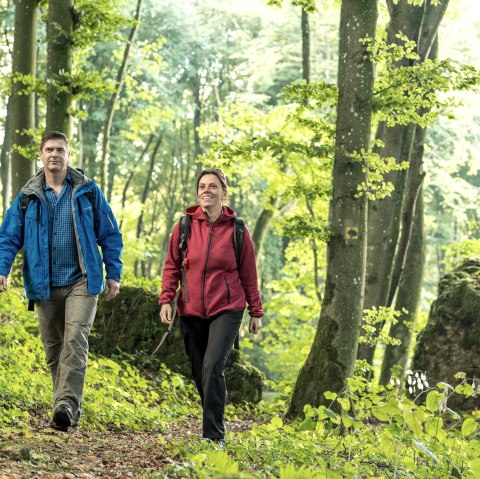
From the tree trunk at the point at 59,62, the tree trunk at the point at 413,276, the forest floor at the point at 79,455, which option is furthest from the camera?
the tree trunk at the point at 413,276

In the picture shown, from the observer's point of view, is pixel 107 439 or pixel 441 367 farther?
pixel 441 367

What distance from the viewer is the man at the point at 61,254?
5953mm

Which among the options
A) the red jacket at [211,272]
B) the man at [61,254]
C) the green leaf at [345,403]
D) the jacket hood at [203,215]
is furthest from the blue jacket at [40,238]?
the green leaf at [345,403]

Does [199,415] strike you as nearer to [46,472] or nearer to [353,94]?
[353,94]

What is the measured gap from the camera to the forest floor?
4551mm

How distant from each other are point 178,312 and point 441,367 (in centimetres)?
640

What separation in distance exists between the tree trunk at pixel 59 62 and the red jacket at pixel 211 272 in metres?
5.91

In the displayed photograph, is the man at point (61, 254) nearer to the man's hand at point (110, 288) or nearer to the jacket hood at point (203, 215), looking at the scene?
the man's hand at point (110, 288)

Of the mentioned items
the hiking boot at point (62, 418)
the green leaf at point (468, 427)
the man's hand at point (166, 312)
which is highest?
the man's hand at point (166, 312)

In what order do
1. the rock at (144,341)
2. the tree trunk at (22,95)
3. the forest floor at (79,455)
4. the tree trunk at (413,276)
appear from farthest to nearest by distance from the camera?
the tree trunk at (413,276) → the tree trunk at (22,95) → the rock at (144,341) → the forest floor at (79,455)

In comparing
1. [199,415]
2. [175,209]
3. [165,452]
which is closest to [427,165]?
[175,209]

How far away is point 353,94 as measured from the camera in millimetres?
8445

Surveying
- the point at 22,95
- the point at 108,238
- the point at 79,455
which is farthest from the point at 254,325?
the point at 22,95

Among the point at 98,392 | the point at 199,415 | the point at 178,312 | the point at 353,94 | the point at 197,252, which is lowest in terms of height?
the point at 199,415
